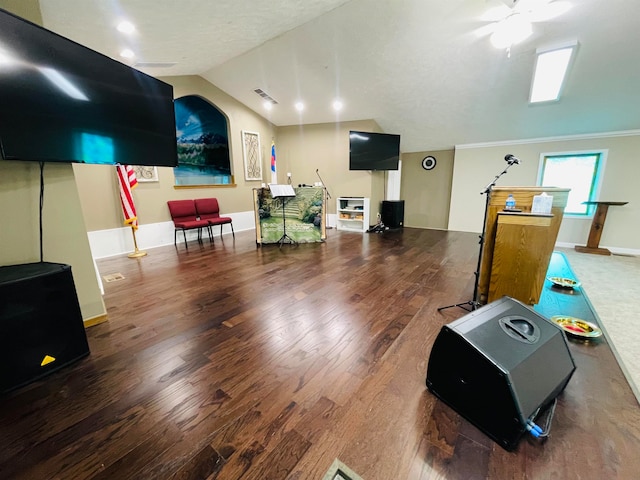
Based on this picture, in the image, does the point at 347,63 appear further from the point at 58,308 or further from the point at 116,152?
the point at 58,308

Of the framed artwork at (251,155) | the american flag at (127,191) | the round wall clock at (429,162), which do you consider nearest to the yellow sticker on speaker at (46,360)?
the american flag at (127,191)

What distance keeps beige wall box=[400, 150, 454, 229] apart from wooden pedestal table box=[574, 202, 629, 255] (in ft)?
8.64

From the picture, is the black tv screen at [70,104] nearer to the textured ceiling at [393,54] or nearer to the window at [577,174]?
the textured ceiling at [393,54]

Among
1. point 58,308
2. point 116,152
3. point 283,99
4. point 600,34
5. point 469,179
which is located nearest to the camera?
point 58,308

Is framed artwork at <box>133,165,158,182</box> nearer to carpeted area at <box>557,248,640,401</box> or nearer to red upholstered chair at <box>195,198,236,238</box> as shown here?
red upholstered chair at <box>195,198,236,238</box>

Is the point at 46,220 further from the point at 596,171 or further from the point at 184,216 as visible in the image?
the point at 596,171

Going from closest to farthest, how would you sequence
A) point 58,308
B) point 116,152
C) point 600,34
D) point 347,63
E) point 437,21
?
1. point 58,308
2. point 116,152
3. point 600,34
4. point 437,21
5. point 347,63

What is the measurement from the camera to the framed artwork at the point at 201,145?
205 inches

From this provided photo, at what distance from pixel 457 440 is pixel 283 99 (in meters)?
6.14

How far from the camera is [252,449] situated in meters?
1.06

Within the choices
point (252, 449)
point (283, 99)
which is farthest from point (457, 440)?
point (283, 99)

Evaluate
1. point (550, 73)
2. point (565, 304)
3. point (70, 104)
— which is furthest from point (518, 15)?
point (70, 104)

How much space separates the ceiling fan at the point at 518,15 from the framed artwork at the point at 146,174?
218 inches

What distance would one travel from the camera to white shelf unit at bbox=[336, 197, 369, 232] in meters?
6.10
